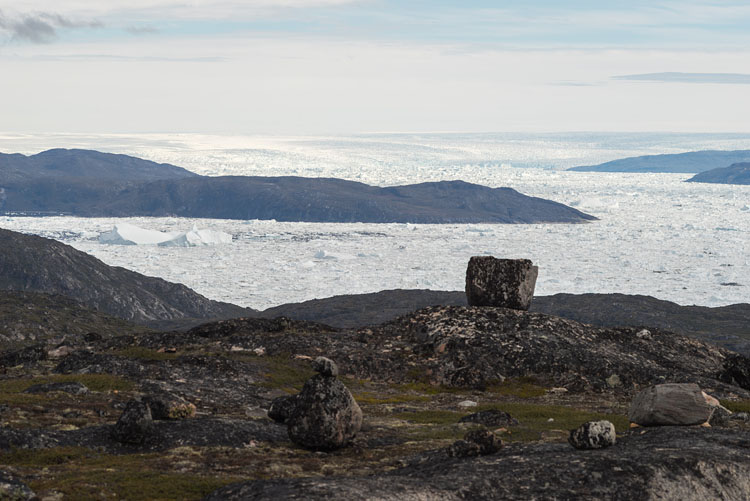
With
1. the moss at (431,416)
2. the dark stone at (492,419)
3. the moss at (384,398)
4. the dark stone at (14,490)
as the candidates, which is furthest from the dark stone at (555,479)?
the moss at (384,398)

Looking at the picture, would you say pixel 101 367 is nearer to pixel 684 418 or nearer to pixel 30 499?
pixel 30 499

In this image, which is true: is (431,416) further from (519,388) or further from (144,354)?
(144,354)

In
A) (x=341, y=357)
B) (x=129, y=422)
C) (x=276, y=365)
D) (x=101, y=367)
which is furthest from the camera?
(x=341, y=357)

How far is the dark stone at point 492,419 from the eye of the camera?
33.1 metres

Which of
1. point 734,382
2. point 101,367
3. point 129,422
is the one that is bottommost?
point 734,382

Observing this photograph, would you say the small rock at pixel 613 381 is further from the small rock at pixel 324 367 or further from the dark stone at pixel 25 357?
the dark stone at pixel 25 357

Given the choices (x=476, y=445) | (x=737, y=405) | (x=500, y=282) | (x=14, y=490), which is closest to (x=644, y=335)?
(x=500, y=282)

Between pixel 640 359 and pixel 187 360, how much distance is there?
29373mm

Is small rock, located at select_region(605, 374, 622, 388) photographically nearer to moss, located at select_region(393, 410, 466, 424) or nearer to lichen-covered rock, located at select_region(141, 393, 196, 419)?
moss, located at select_region(393, 410, 466, 424)

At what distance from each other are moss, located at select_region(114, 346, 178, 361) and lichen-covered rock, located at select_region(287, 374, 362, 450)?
78.6ft

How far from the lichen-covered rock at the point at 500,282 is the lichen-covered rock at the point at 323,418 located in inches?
1243

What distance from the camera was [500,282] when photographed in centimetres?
5931

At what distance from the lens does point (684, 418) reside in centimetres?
2762

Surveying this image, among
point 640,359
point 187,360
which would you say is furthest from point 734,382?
point 187,360
